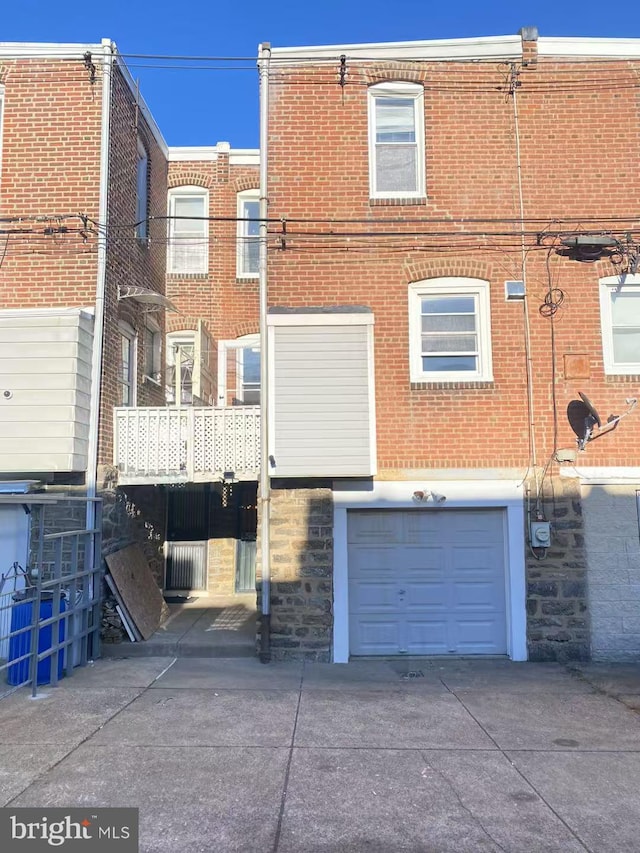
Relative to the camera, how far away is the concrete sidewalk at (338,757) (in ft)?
12.8

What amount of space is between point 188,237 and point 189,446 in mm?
6210

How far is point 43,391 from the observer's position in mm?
8195

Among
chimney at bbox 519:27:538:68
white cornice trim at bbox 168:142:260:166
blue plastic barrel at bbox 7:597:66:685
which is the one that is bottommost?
blue plastic barrel at bbox 7:597:66:685

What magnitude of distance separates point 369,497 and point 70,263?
557 cm

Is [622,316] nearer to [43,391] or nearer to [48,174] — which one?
[43,391]

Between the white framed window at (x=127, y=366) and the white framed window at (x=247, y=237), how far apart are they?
3687 mm

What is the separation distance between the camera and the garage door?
8.28 m

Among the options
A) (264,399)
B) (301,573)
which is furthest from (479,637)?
(264,399)

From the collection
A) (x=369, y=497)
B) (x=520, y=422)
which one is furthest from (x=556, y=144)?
(x=369, y=497)

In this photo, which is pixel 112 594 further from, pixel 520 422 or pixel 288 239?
pixel 520 422

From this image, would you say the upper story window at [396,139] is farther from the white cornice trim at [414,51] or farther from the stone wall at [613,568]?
the stone wall at [613,568]

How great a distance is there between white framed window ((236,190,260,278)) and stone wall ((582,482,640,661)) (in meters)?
8.44

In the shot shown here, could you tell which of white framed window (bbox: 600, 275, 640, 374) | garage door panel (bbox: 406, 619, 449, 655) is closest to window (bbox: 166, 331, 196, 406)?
garage door panel (bbox: 406, 619, 449, 655)

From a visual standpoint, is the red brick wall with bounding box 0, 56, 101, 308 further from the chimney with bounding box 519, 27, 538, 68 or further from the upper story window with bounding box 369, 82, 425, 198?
the chimney with bounding box 519, 27, 538, 68
